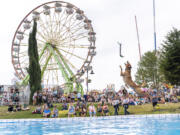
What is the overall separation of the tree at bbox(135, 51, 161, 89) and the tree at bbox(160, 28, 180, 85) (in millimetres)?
16363

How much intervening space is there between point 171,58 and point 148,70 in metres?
18.4

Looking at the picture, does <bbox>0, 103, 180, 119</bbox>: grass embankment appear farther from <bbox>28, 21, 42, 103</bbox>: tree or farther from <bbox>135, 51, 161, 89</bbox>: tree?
<bbox>135, 51, 161, 89</bbox>: tree

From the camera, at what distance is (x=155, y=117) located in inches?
631

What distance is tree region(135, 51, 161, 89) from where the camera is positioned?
3941cm

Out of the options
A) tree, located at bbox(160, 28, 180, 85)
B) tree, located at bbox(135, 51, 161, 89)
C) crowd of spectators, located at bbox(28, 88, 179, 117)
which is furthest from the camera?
tree, located at bbox(135, 51, 161, 89)

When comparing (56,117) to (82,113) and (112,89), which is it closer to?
(82,113)

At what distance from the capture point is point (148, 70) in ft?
132

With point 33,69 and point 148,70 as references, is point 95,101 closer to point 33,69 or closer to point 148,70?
point 33,69

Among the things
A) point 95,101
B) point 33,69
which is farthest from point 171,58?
point 33,69

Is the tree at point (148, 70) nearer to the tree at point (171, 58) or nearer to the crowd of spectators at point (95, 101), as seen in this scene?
the crowd of spectators at point (95, 101)

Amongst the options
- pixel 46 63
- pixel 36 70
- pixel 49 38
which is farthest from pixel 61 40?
pixel 36 70

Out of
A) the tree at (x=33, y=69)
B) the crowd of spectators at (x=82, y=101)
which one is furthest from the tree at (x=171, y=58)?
the tree at (x=33, y=69)

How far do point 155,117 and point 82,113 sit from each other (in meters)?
4.81

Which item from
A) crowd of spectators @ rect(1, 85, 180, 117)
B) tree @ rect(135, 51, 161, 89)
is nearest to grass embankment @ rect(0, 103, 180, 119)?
crowd of spectators @ rect(1, 85, 180, 117)
